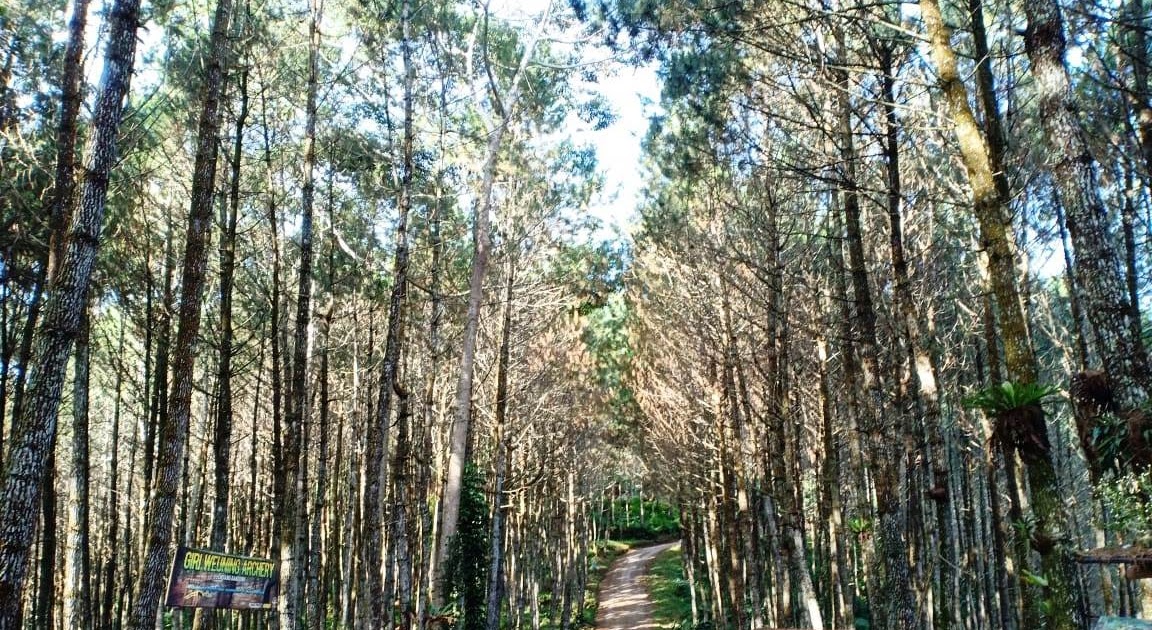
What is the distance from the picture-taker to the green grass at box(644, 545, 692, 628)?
26547mm

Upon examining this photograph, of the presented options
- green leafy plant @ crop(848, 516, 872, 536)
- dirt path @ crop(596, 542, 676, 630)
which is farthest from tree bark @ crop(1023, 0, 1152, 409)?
dirt path @ crop(596, 542, 676, 630)

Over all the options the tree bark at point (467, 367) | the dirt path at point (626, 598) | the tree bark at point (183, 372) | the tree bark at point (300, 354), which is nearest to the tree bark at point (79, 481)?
the tree bark at point (300, 354)

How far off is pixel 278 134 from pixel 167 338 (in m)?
3.82

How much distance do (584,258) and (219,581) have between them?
1441 cm

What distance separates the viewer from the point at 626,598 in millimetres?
29297

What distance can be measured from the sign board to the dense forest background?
283mm

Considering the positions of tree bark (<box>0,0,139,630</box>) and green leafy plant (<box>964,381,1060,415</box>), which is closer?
tree bark (<box>0,0,139,630</box>)

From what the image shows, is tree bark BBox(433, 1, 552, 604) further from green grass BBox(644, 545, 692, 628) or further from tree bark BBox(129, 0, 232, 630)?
green grass BBox(644, 545, 692, 628)

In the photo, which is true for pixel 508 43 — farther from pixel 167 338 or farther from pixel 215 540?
pixel 215 540

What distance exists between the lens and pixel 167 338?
32.2 feet

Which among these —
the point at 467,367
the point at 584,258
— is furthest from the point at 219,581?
the point at 584,258

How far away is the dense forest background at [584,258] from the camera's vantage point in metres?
6.00

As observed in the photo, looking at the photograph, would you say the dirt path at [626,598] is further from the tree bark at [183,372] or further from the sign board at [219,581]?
the tree bark at [183,372]

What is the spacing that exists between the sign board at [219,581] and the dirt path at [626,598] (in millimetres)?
19024
